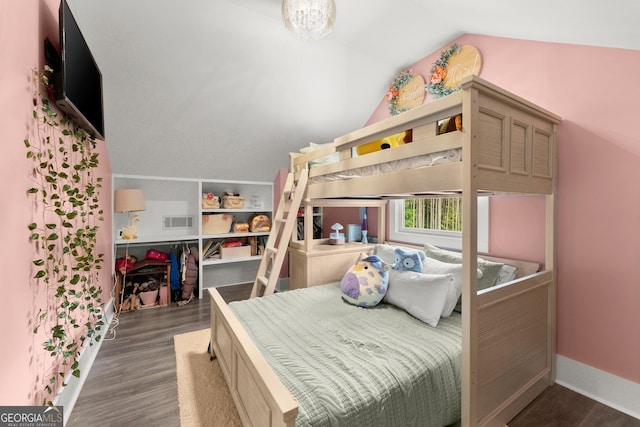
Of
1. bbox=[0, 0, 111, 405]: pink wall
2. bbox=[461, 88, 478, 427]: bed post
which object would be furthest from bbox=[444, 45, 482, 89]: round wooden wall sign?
bbox=[0, 0, 111, 405]: pink wall

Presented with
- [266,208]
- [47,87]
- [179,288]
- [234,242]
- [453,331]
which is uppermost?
[47,87]

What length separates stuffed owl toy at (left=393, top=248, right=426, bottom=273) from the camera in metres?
2.35

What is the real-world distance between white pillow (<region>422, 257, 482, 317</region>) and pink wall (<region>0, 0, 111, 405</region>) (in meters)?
2.28

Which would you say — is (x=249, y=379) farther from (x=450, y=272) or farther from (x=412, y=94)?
(x=412, y=94)

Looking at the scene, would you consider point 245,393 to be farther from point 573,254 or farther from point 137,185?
point 137,185

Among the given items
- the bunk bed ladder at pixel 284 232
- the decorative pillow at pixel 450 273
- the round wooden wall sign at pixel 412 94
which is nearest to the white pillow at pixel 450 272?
the decorative pillow at pixel 450 273

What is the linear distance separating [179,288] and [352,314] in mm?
2594

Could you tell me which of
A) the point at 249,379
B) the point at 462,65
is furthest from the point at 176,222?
the point at 462,65

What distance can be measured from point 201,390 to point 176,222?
2.66m

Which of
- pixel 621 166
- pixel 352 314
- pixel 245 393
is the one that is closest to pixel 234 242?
pixel 352 314

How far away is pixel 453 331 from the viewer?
70.7 inches

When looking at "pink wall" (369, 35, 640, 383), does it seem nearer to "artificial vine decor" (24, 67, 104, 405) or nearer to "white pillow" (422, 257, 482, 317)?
"white pillow" (422, 257, 482, 317)

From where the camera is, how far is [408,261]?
2355mm

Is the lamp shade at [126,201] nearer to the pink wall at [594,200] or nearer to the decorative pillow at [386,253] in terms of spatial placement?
the decorative pillow at [386,253]
